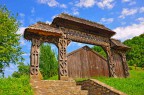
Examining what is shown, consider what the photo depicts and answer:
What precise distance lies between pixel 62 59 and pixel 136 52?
25.7 metres

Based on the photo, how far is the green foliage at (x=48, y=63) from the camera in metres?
33.8

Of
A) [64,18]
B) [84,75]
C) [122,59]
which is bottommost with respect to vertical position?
[84,75]

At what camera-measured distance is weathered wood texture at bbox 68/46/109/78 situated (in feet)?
71.7

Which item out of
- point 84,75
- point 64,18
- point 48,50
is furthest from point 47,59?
point 64,18

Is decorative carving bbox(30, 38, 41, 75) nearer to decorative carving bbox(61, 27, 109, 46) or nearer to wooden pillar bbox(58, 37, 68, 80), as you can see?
wooden pillar bbox(58, 37, 68, 80)

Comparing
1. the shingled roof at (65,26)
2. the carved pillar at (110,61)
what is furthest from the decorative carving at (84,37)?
the carved pillar at (110,61)

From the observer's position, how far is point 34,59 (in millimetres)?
15688

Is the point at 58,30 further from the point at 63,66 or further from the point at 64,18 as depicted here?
the point at 63,66

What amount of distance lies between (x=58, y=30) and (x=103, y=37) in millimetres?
6177

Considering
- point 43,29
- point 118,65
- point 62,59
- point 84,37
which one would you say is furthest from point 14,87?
point 118,65

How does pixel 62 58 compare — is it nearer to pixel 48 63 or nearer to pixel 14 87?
pixel 14 87

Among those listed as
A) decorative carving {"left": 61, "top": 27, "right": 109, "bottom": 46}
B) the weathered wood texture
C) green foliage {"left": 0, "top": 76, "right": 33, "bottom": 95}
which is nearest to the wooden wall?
the weathered wood texture

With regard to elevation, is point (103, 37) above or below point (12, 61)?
above

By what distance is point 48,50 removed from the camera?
34938 mm
